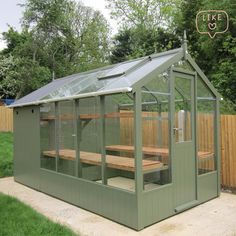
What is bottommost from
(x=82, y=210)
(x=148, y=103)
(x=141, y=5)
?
(x=82, y=210)

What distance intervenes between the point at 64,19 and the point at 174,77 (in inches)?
604

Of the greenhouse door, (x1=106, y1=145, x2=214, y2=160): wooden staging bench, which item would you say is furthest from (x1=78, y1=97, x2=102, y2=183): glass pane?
the greenhouse door

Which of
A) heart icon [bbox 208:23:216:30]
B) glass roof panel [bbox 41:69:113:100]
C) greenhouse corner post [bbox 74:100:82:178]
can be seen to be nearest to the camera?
glass roof panel [bbox 41:69:113:100]

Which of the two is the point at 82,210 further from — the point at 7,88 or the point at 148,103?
the point at 7,88

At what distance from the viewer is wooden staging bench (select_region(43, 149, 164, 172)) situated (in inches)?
169

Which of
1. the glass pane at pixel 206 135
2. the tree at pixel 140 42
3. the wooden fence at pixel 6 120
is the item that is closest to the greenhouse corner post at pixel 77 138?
the glass pane at pixel 206 135

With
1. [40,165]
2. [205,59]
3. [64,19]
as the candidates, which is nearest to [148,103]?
[40,165]

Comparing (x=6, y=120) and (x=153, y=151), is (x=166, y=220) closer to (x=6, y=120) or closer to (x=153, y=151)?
(x=153, y=151)

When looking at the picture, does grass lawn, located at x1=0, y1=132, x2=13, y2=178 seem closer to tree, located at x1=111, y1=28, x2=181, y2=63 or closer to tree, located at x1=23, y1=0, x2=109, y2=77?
tree, located at x1=23, y1=0, x2=109, y2=77

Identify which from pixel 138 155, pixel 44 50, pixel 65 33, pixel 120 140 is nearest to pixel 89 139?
pixel 120 140

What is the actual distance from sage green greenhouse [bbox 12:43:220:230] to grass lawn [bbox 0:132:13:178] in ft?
7.89

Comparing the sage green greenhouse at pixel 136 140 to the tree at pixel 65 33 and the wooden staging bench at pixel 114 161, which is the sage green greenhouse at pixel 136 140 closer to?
the wooden staging bench at pixel 114 161

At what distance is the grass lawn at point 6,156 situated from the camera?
8.07 meters

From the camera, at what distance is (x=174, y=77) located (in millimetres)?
4758
